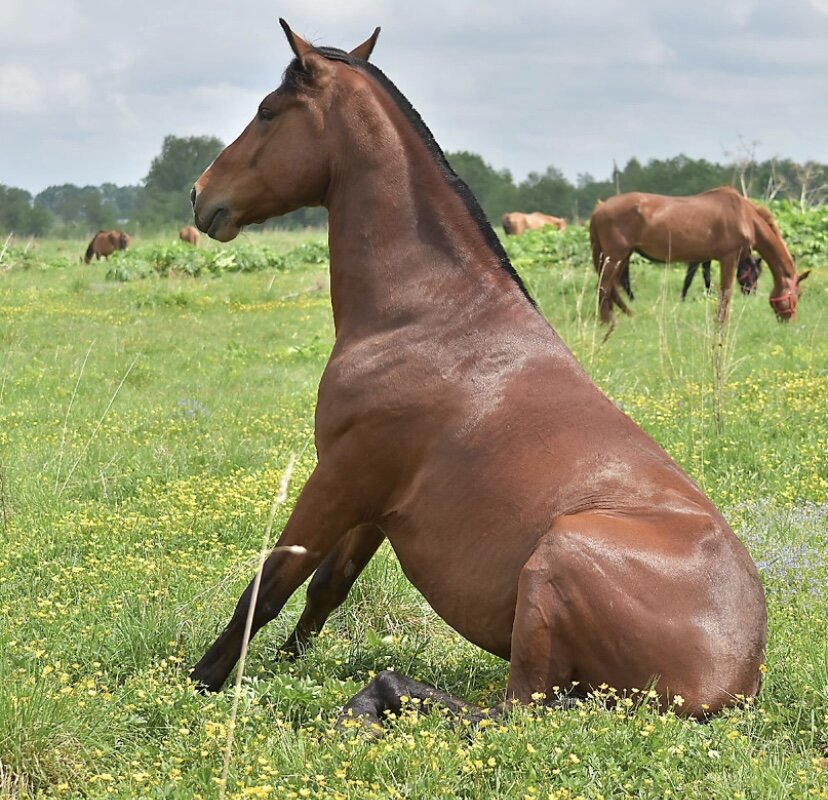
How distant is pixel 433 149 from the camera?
448 centimetres

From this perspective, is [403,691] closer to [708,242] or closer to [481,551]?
[481,551]

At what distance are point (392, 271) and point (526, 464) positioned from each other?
0.96m

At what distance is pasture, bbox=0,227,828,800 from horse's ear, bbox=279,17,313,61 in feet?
7.72

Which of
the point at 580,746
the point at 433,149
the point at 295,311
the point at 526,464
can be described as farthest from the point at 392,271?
the point at 295,311

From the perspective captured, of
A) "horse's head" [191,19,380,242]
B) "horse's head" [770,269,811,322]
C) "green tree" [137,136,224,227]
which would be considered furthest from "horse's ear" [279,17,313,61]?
"green tree" [137,136,224,227]

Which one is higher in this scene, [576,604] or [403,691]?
[576,604]

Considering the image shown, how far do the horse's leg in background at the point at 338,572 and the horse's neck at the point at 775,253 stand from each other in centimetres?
1266

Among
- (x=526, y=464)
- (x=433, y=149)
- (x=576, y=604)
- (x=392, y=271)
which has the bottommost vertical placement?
(x=576, y=604)

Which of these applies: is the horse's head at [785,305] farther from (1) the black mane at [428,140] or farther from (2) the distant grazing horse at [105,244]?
(2) the distant grazing horse at [105,244]

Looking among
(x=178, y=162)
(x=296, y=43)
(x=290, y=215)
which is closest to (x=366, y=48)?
(x=296, y=43)

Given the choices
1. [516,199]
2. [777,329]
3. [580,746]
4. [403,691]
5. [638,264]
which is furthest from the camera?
[516,199]

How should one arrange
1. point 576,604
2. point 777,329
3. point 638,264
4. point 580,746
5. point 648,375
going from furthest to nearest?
point 638,264, point 777,329, point 648,375, point 576,604, point 580,746

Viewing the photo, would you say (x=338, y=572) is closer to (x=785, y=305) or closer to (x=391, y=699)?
(x=391, y=699)

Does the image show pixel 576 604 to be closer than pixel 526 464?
Yes
